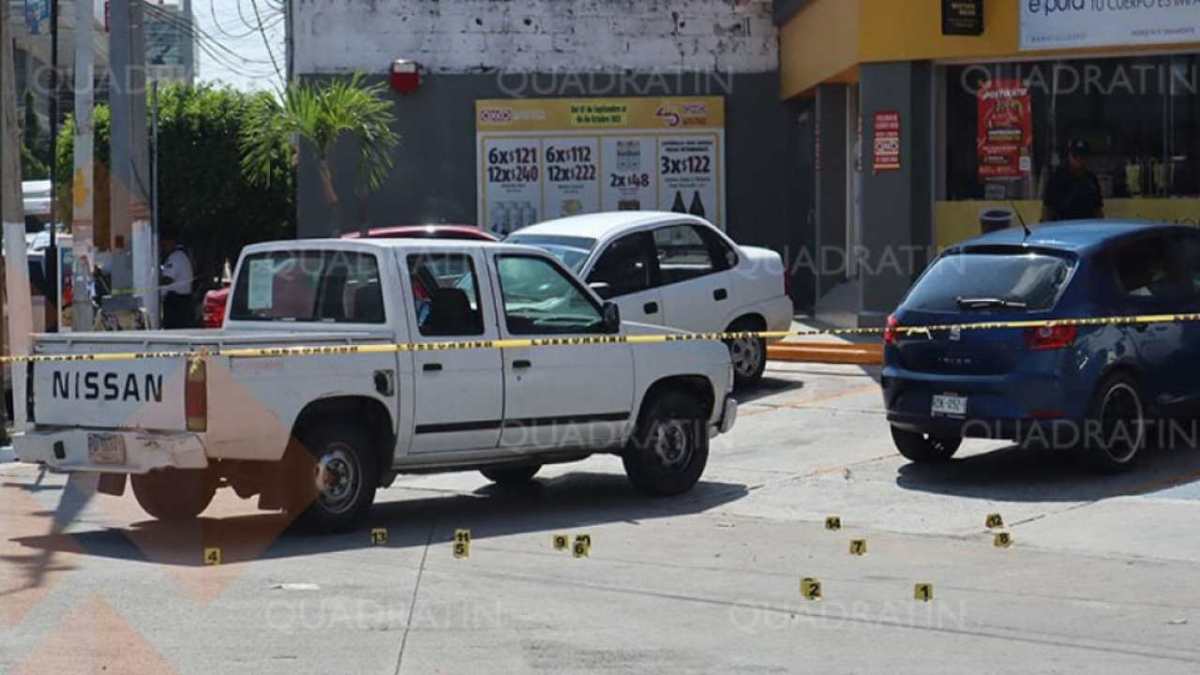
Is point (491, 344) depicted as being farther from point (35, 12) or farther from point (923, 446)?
point (35, 12)

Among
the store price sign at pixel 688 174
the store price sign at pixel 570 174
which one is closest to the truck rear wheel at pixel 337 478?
the store price sign at pixel 570 174

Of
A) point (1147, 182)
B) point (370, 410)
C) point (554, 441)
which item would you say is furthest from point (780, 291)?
point (370, 410)

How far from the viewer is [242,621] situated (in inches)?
360

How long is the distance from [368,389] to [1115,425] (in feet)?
17.8

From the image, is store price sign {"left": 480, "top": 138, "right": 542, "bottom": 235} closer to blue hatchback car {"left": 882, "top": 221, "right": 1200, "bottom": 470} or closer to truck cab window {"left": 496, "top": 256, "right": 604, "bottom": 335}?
blue hatchback car {"left": 882, "top": 221, "right": 1200, "bottom": 470}

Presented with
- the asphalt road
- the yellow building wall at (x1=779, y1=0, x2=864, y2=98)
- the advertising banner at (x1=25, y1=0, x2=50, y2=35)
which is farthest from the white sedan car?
the advertising banner at (x1=25, y1=0, x2=50, y2=35)

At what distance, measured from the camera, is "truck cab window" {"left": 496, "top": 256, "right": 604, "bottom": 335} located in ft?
42.2

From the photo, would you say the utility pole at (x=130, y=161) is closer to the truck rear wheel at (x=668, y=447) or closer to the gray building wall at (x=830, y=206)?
the truck rear wheel at (x=668, y=447)

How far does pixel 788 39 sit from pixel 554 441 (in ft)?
52.7

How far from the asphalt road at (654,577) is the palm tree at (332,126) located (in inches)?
489

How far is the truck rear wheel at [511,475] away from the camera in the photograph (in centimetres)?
1435

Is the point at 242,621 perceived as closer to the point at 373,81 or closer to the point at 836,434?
Answer: the point at 836,434

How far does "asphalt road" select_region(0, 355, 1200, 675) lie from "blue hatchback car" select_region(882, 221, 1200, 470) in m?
0.50

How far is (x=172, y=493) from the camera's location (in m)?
12.4
